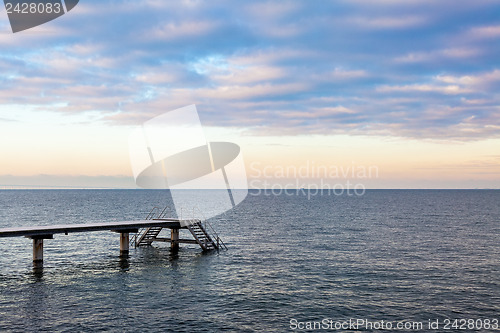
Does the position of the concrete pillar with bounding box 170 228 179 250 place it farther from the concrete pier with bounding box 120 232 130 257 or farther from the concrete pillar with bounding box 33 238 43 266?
the concrete pillar with bounding box 33 238 43 266

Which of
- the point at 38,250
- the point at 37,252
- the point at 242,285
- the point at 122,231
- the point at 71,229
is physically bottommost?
the point at 242,285

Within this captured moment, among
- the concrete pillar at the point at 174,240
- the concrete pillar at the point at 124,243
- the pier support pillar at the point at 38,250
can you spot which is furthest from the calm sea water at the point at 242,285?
the concrete pillar at the point at 174,240

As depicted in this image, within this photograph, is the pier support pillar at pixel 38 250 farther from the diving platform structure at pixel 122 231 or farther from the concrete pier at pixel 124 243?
the concrete pier at pixel 124 243

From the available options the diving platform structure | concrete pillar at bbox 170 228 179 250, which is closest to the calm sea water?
concrete pillar at bbox 170 228 179 250

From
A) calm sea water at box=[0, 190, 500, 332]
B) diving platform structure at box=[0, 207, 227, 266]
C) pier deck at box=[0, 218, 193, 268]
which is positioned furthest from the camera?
diving platform structure at box=[0, 207, 227, 266]

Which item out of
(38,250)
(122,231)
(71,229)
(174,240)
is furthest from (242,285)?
(38,250)

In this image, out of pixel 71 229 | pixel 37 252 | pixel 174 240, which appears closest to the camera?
pixel 37 252

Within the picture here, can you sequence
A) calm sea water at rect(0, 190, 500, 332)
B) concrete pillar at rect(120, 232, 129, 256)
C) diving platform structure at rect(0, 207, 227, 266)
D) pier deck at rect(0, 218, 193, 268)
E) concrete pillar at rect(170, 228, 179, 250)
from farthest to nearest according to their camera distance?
concrete pillar at rect(170, 228, 179, 250) < concrete pillar at rect(120, 232, 129, 256) < diving platform structure at rect(0, 207, 227, 266) < pier deck at rect(0, 218, 193, 268) < calm sea water at rect(0, 190, 500, 332)

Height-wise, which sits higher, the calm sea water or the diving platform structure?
A: the diving platform structure

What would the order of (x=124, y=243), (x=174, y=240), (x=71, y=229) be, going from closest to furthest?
(x=71, y=229) → (x=124, y=243) → (x=174, y=240)

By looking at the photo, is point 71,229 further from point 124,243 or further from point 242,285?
point 242,285

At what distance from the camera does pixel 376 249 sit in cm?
5397

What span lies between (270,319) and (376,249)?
3127cm

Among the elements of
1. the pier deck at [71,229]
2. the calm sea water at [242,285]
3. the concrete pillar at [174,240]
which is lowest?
the calm sea water at [242,285]
